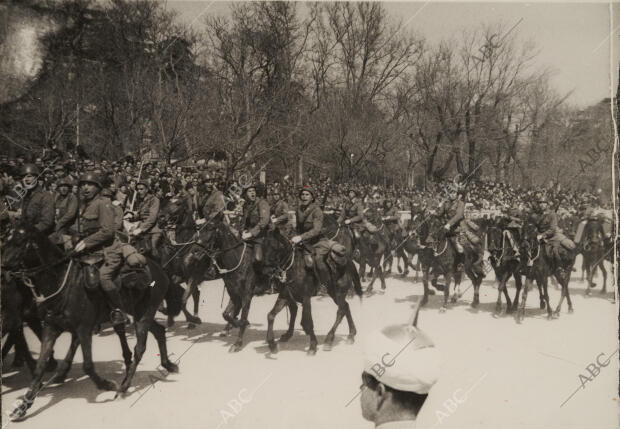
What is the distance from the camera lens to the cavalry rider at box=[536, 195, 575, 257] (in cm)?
1154

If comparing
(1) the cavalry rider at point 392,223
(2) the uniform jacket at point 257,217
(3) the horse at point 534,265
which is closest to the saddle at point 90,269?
(2) the uniform jacket at point 257,217

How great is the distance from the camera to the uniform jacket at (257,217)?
935 centimetres

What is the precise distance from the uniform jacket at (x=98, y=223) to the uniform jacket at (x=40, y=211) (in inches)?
15.2

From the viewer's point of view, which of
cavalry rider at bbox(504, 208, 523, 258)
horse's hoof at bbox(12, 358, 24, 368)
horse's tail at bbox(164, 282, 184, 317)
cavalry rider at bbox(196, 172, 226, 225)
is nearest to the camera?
horse's hoof at bbox(12, 358, 24, 368)

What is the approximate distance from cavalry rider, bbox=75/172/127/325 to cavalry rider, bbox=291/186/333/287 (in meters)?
3.24

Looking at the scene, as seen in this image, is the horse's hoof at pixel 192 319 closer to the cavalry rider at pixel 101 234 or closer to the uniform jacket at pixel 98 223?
the cavalry rider at pixel 101 234

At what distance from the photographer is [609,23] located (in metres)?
6.31

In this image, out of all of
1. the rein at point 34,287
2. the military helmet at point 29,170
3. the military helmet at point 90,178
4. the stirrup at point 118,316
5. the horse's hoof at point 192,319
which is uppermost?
the military helmet at point 29,170

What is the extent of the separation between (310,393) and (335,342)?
8.15 feet

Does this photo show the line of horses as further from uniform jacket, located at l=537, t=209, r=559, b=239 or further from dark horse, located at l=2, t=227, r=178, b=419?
uniform jacket, located at l=537, t=209, r=559, b=239

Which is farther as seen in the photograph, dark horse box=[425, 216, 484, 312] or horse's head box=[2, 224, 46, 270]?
dark horse box=[425, 216, 484, 312]

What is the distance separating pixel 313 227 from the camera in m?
8.99

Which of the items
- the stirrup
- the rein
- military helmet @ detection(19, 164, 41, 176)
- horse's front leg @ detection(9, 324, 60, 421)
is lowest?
horse's front leg @ detection(9, 324, 60, 421)

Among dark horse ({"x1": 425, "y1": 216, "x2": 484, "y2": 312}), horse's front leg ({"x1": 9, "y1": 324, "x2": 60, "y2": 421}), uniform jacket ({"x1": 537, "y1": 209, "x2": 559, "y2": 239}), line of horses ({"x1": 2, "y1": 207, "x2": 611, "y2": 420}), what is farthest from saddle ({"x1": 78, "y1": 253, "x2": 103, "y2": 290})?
uniform jacket ({"x1": 537, "y1": 209, "x2": 559, "y2": 239})
